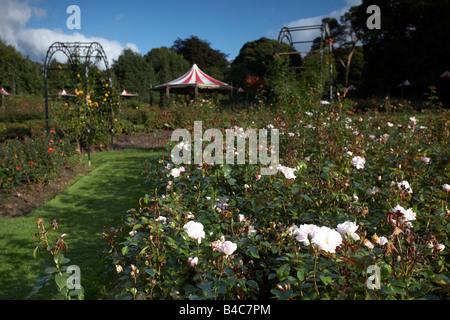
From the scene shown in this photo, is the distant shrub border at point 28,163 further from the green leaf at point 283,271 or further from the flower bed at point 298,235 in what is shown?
the green leaf at point 283,271

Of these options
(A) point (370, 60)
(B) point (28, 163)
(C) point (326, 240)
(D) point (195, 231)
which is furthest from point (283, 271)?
(A) point (370, 60)

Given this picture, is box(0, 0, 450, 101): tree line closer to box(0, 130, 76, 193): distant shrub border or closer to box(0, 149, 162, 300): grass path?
box(0, 130, 76, 193): distant shrub border

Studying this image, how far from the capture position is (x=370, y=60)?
24.0 meters

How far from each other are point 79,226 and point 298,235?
10.1ft

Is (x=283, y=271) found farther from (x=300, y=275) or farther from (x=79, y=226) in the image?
(x=79, y=226)

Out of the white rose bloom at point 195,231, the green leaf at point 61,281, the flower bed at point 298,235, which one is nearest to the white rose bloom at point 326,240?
the flower bed at point 298,235

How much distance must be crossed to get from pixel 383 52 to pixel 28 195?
80.2 ft

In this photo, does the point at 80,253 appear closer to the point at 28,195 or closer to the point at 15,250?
the point at 15,250

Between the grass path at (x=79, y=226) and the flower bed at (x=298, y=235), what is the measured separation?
17.7 inches

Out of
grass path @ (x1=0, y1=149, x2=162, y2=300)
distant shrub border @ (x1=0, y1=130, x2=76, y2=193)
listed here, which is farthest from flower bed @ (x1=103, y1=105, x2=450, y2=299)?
distant shrub border @ (x1=0, y1=130, x2=76, y2=193)

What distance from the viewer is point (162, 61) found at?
100 ft

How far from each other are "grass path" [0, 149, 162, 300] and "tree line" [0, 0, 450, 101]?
12.3 ft
